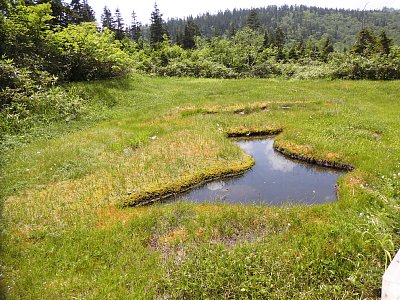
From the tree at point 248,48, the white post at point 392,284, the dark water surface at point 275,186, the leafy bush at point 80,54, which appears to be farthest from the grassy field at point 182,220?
the tree at point 248,48

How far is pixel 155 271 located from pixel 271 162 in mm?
8453

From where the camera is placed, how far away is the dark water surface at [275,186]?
9961mm

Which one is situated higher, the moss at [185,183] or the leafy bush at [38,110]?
the leafy bush at [38,110]

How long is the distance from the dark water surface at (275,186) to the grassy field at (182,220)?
61 cm

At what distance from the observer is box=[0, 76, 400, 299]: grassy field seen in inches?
217

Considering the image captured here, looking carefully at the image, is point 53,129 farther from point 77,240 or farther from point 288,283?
point 288,283

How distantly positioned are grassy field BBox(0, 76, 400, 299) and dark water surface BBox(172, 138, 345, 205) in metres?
0.61

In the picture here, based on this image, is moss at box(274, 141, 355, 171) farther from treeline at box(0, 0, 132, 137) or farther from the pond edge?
treeline at box(0, 0, 132, 137)

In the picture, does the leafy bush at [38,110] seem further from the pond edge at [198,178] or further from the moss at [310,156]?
the moss at [310,156]

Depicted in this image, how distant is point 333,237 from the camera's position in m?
6.37

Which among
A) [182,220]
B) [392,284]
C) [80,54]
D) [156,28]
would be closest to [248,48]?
[156,28]

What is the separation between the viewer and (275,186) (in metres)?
11.0

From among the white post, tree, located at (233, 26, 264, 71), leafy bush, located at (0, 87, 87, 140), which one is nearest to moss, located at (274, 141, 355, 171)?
the white post

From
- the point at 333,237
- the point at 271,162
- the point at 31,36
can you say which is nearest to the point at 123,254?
the point at 333,237
